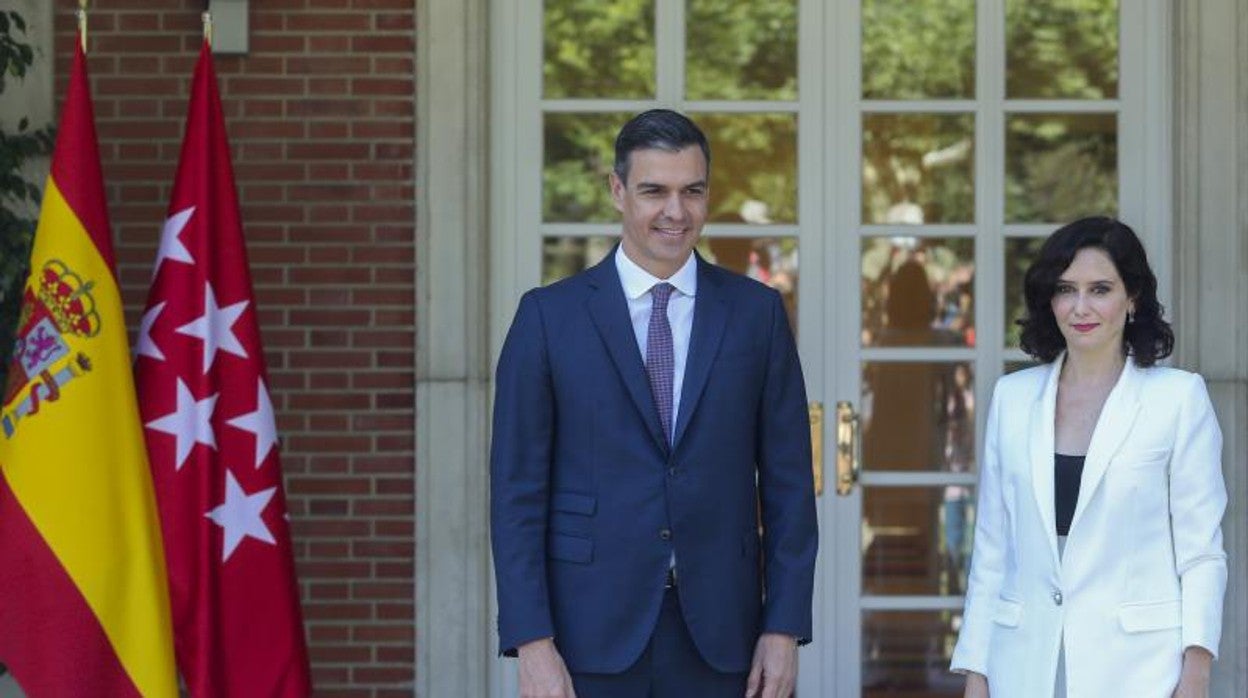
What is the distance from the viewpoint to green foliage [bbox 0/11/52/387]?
211 inches

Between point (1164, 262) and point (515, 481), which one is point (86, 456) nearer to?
point (515, 481)

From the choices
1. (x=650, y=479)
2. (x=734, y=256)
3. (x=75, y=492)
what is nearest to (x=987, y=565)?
(x=650, y=479)

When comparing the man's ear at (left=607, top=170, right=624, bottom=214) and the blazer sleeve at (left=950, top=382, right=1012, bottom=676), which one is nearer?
the man's ear at (left=607, top=170, right=624, bottom=214)

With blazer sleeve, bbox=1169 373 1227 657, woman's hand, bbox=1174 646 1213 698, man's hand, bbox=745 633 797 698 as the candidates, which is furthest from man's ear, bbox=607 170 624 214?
woman's hand, bbox=1174 646 1213 698

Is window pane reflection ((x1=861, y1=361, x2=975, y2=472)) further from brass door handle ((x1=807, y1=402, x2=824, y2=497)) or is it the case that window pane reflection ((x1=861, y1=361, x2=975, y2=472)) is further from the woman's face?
the woman's face

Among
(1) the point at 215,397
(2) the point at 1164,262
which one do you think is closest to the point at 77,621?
(1) the point at 215,397

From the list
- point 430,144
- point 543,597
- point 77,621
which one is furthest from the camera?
point 430,144

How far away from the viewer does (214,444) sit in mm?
5336

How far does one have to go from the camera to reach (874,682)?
243 inches

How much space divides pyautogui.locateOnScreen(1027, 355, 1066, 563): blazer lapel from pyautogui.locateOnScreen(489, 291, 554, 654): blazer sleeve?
901mm

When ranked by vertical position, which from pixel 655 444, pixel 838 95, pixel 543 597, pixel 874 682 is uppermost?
pixel 838 95

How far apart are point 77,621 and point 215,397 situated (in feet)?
2.01

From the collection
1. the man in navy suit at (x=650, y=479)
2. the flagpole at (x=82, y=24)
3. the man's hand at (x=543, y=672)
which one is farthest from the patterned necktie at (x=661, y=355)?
the flagpole at (x=82, y=24)

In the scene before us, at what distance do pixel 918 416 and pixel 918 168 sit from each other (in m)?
0.67
